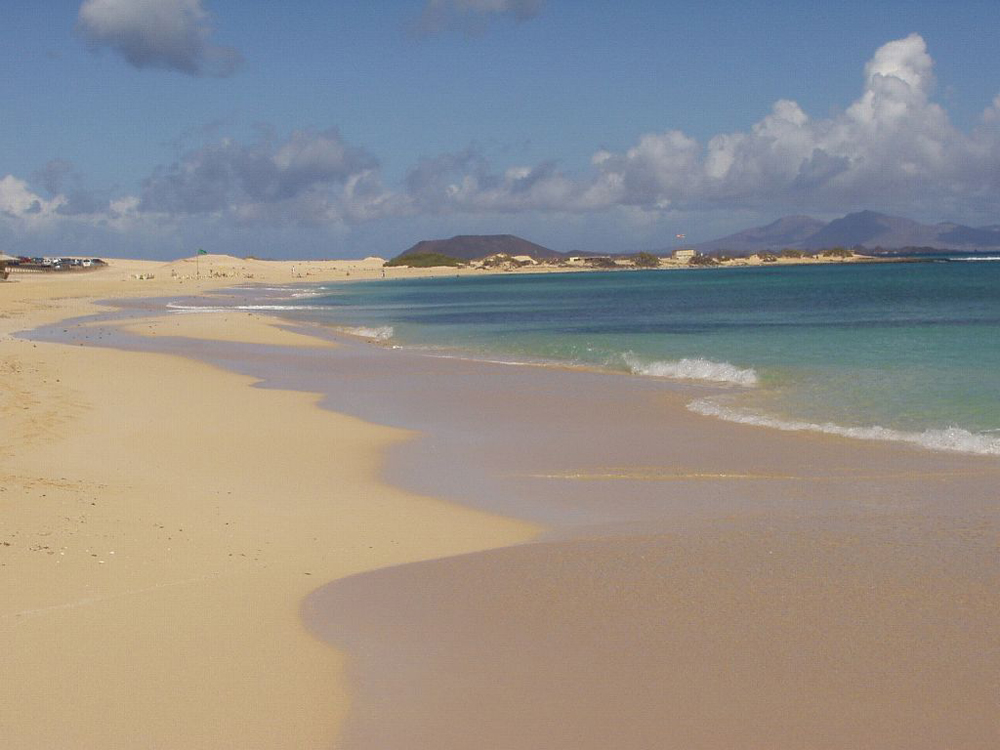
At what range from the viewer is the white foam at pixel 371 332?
33.8 m

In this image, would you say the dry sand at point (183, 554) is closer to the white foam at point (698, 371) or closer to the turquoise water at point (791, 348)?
the turquoise water at point (791, 348)

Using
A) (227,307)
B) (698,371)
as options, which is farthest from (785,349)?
(227,307)

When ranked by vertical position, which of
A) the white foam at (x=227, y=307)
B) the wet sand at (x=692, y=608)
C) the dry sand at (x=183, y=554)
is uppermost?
the white foam at (x=227, y=307)

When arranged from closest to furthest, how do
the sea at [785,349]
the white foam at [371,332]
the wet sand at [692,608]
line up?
the wet sand at [692,608], the sea at [785,349], the white foam at [371,332]

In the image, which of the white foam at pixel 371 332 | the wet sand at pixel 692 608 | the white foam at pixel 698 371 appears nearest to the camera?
the wet sand at pixel 692 608

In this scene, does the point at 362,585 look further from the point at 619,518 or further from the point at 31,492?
the point at 31,492

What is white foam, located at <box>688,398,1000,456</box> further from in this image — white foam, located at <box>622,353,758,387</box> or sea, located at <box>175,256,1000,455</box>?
white foam, located at <box>622,353,758,387</box>

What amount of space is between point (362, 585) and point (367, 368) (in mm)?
15998

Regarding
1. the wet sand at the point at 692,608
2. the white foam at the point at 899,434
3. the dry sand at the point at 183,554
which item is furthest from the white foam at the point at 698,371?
the dry sand at the point at 183,554

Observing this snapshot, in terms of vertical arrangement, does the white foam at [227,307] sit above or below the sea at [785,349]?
above

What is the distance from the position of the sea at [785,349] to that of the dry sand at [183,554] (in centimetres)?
670

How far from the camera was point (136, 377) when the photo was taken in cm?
1877

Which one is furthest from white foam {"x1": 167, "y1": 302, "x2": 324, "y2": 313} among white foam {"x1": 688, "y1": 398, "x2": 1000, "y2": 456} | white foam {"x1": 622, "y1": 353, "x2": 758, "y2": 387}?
white foam {"x1": 688, "y1": 398, "x2": 1000, "y2": 456}

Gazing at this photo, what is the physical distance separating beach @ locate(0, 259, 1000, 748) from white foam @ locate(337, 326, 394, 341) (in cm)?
2019
